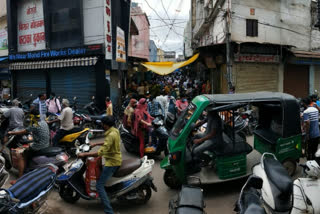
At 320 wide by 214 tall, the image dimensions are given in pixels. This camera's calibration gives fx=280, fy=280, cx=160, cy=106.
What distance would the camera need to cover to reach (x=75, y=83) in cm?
1375

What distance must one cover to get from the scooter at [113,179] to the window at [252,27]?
1351 cm

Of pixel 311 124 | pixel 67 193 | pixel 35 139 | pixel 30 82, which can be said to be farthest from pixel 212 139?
pixel 30 82

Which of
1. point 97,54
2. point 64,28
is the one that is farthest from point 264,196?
point 64,28

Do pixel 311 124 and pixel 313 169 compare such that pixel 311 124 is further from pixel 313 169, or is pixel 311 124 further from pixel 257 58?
pixel 257 58

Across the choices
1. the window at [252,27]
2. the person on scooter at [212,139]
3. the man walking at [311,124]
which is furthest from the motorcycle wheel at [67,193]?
the window at [252,27]

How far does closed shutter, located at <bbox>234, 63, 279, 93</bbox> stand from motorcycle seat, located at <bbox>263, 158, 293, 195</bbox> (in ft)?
37.3

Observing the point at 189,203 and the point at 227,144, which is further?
the point at 227,144

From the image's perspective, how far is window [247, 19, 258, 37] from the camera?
1589cm

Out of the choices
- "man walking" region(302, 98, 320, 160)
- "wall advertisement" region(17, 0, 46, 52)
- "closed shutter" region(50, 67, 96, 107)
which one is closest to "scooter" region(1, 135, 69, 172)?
"man walking" region(302, 98, 320, 160)

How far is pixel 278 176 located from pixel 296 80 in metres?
15.0

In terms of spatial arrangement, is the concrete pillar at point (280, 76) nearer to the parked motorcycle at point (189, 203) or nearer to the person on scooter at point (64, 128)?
the person on scooter at point (64, 128)

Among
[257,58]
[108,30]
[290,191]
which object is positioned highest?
[108,30]

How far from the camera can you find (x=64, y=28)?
1395cm

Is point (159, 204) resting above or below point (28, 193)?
below
